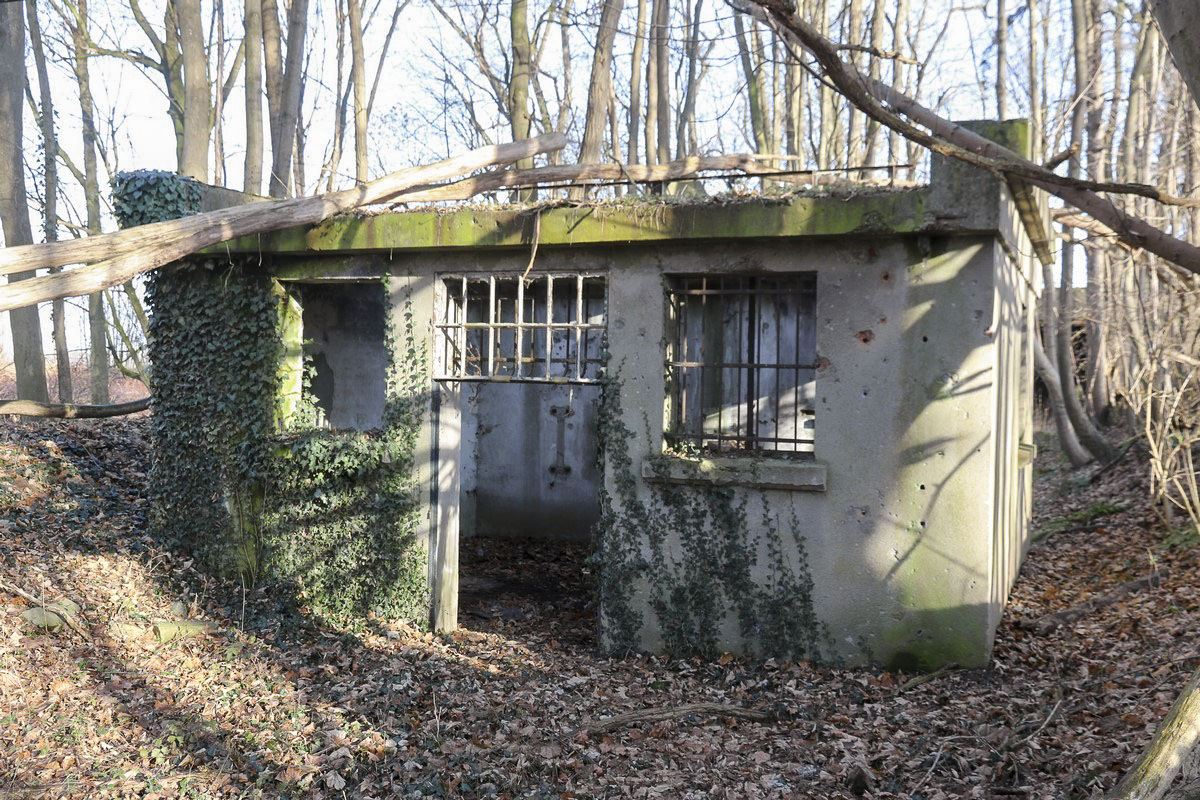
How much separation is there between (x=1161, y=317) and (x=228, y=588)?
36.3 feet

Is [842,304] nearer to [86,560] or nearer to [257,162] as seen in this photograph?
[86,560]

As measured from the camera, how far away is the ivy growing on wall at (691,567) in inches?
265

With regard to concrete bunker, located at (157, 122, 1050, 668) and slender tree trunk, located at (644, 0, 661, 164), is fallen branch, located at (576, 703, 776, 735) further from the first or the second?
slender tree trunk, located at (644, 0, 661, 164)

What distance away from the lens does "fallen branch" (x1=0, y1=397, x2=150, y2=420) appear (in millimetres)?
10148

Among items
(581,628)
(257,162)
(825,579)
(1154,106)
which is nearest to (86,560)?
(581,628)

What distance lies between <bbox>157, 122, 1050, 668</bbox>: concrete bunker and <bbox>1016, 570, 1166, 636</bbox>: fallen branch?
1.55 feet

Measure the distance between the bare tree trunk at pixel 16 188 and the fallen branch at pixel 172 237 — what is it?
6527 mm

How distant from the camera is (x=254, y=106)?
1385 centimetres

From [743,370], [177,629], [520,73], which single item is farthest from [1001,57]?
[177,629]

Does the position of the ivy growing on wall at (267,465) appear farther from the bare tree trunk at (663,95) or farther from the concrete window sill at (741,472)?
the bare tree trunk at (663,95)

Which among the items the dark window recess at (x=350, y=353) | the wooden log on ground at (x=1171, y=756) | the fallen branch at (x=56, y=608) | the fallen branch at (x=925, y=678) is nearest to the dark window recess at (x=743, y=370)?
the fallen branch at (x=925, y=678)

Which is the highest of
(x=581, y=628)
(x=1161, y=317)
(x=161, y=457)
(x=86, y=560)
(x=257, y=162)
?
(x=257, y=162)

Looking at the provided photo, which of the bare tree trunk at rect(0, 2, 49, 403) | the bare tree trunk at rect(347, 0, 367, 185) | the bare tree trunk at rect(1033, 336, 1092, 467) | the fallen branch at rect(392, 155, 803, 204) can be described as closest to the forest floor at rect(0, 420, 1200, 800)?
the bare tree trunk at rect(0, 2, 49, 403)

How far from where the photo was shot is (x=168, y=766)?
500 cm
